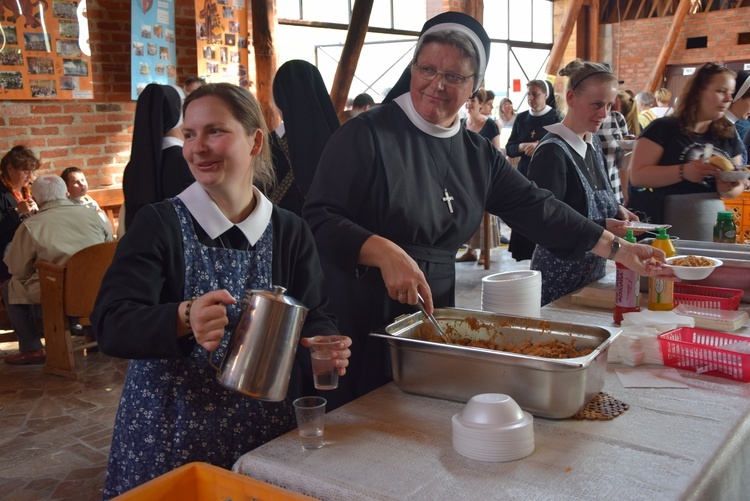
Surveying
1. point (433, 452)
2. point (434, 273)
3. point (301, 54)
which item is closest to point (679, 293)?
point (434, 273)

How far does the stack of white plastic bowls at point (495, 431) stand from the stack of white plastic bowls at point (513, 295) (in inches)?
29.8

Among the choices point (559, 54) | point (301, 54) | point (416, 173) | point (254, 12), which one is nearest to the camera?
point (416, 173)

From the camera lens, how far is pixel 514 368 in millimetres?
1531

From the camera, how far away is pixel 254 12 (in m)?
6.47

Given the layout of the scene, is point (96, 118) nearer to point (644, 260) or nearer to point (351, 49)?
point (351, 49)

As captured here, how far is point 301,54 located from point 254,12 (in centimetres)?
241

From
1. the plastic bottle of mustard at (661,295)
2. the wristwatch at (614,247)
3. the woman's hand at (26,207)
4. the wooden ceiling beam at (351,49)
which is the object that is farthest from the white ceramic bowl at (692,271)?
the wooden ceiling beam at (351,49)

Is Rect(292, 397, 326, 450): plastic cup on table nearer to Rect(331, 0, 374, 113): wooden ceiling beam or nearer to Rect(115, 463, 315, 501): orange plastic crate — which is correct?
Rect(115, 463, 315, 501): orange plastic crate

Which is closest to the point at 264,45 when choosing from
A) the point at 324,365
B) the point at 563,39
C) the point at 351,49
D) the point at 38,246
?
the point at 351,49

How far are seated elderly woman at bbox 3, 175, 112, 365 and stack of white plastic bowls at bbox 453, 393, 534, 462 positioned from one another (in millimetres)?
3778

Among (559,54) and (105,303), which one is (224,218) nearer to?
(105,303)

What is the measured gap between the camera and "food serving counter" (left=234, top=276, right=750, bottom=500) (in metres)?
1.28

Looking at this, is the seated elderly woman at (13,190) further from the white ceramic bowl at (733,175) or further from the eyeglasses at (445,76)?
the white ceramic bowl at (733,175)

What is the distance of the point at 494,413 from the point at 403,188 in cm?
83
